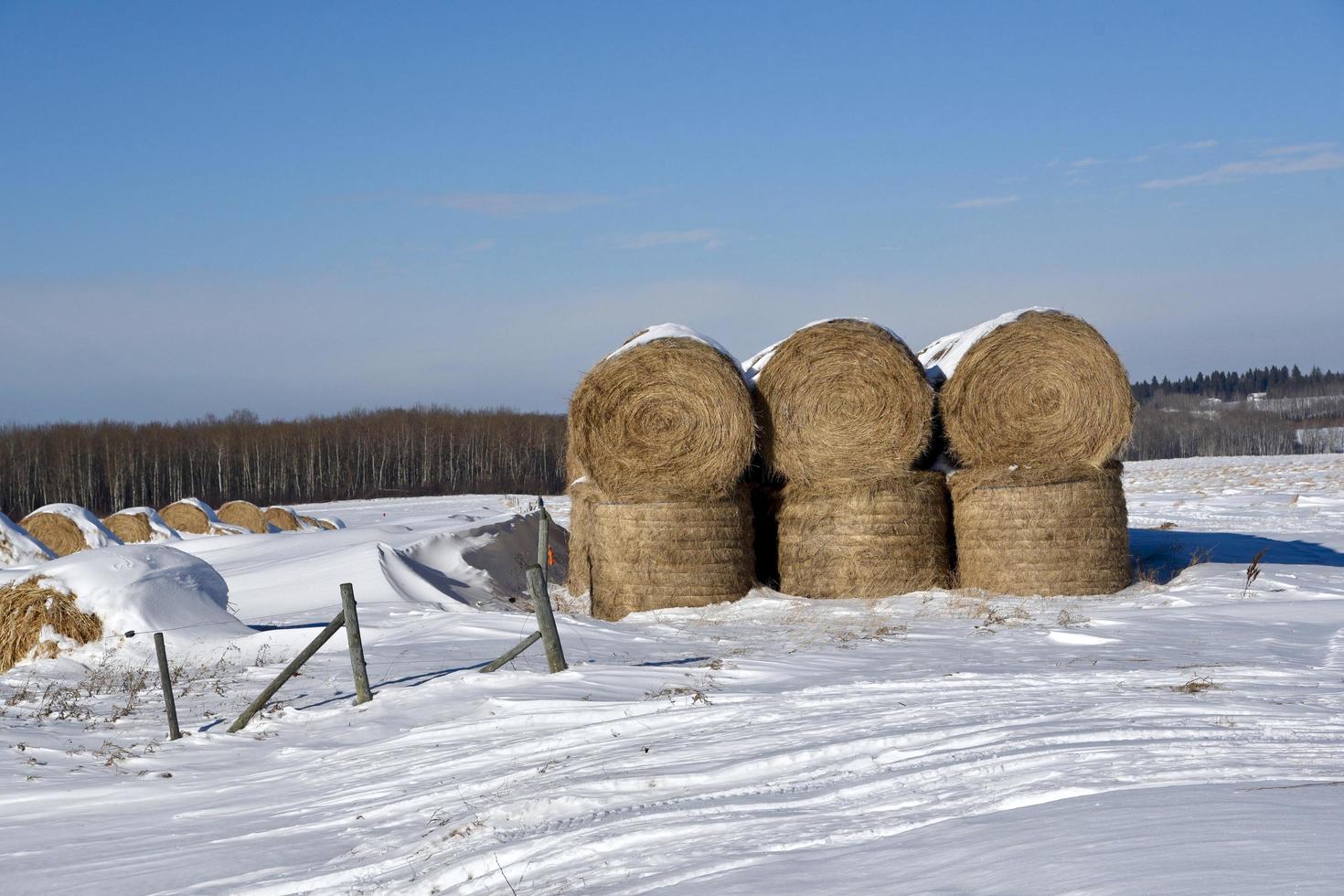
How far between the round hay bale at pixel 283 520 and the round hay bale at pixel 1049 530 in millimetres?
20569

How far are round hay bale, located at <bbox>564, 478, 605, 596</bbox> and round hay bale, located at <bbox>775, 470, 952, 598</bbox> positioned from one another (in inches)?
86.5

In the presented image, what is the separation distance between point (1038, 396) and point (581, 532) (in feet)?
17.2

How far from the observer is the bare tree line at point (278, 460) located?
5925 cm

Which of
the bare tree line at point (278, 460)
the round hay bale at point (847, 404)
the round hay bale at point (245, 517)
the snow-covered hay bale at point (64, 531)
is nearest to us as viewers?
the round hay bale at point (847, 404)

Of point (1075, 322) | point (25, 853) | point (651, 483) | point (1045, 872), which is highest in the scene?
point (1075, 322)

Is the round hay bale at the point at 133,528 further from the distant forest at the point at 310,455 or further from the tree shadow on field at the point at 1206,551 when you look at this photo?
the distant forest at the point at 310,455

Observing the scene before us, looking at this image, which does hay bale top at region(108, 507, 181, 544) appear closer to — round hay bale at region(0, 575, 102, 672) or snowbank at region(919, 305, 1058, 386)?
round hay bale at region(0, 575, 102, 672)

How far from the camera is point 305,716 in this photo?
8.61m

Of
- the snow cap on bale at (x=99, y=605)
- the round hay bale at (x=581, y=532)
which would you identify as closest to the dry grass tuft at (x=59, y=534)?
the snow cap on bale at (x=99, y=605)

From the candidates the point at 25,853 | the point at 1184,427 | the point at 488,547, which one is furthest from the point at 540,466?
the point at 25,853

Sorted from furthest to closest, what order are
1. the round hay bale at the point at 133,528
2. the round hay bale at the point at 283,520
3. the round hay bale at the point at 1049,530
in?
the round hay bale at the point at 283,520, the round hay bale at the point at 133,528, the round hay bale at the point at 1049,530

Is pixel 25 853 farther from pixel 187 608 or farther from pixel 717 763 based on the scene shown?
pixel 187 608

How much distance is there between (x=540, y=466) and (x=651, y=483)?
57.3 meters

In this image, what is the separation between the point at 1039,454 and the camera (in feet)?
38.6
